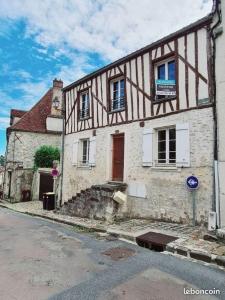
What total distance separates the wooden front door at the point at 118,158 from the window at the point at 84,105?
7.15 feet

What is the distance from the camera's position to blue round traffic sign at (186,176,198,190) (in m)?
6.20

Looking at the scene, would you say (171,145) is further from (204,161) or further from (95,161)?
(95,161)

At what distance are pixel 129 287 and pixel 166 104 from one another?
5.24 m

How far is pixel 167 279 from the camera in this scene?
3605 millimetres

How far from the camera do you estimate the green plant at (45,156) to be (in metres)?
Result: 16.9

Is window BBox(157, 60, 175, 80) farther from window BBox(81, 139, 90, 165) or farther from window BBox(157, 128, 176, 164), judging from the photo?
window BBox(81, 139, 90, 165)

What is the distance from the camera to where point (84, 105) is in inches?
430

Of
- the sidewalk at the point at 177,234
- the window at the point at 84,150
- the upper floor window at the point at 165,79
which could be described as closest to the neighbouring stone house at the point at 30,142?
the window at the point at 84,150

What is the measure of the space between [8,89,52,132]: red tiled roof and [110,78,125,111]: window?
9.66 metres

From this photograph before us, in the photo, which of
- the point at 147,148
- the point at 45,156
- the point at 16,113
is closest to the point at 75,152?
the point at 147,148

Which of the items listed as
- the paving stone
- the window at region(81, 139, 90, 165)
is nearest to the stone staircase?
the window at region(81, 139, 90, 165)

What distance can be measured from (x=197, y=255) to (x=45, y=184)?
41.8 ft

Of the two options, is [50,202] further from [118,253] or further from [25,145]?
[118,253]

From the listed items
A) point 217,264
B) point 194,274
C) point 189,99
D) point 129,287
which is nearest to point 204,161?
point 189,99
